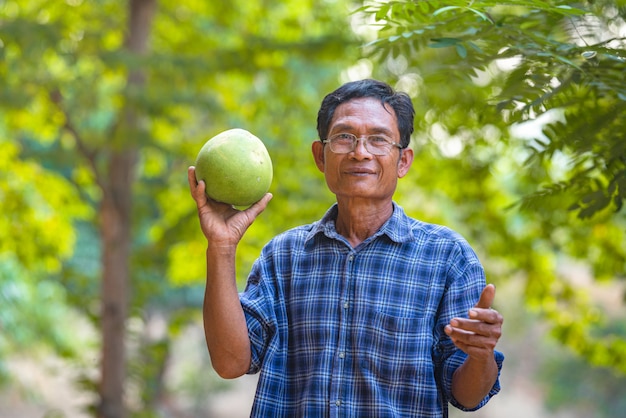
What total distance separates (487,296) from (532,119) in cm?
87

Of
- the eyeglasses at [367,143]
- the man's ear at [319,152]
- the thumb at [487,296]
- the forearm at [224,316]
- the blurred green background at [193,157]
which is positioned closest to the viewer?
the thumb at [487,296]

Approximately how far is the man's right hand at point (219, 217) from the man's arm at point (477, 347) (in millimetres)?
623

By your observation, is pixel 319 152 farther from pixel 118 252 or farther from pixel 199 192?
pixel 118 252

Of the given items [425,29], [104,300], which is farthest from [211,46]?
[425,29]

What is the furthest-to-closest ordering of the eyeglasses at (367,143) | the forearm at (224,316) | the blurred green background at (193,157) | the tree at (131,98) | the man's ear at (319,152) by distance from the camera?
the tree at (131,98) < the blurred green background at (193,157) < the man's ear at (319,152) < the eyeglasses at (367,143) < the forearm at (224,316)

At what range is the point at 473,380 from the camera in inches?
76.0

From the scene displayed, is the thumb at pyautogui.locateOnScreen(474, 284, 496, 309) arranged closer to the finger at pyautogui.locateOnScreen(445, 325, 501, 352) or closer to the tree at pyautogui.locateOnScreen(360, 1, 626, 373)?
the finger at pyautogui.locateOnScreen(445, 325, 501, 352)

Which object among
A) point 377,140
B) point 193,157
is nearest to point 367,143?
point 377,140

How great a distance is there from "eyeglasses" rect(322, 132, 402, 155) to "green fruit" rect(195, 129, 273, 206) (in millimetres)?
222

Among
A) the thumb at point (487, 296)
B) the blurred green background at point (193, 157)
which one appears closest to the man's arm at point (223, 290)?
the thumb at point (487, 296)

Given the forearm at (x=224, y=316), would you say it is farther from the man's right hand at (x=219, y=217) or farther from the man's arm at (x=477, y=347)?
the man's arm at (x=477, y=347)

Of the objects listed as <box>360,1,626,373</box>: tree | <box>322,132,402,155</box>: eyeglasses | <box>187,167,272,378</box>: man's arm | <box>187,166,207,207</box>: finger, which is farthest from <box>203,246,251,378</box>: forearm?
<box>360,1,626,373</box>: tree

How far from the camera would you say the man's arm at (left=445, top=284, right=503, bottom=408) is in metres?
1.80

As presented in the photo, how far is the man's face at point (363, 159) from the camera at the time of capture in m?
2.13
